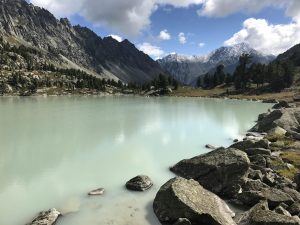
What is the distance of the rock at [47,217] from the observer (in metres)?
20.1

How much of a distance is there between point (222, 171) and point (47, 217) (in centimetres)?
1320

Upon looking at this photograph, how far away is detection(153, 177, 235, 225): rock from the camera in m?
19.8

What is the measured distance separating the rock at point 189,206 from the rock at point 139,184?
4069 mm

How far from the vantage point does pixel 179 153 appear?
40.8 meters

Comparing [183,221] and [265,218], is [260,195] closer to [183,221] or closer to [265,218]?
[265,218]

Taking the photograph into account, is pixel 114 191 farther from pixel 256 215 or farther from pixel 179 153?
pixel 179 153

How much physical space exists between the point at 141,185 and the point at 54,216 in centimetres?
799

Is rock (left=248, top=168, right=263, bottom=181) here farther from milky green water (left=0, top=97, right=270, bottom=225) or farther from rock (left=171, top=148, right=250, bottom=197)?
milky green water (left=0, top=97, right=270, bottom=225)

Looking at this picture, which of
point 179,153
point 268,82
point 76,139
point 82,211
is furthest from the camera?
point 268,82

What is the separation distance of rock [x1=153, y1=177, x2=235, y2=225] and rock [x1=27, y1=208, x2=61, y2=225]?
6321 mm

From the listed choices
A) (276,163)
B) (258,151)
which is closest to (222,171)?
(276,163)

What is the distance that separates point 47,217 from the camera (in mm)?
20656

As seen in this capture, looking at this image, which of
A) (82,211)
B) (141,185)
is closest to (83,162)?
(141,185)

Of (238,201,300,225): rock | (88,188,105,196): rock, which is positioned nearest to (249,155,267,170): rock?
(238,201,300,225): rock
